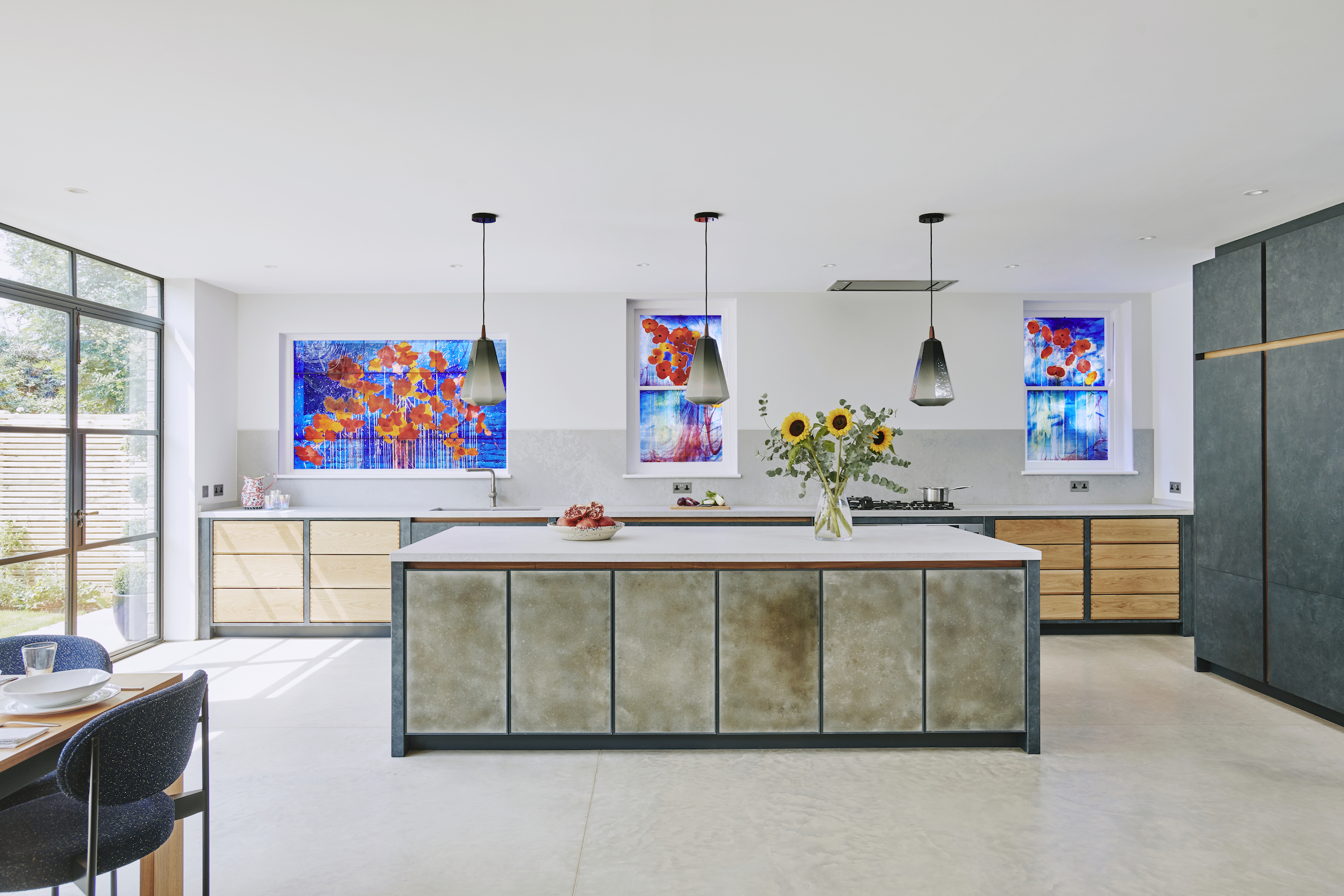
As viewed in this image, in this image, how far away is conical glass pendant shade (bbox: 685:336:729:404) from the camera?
154 inches

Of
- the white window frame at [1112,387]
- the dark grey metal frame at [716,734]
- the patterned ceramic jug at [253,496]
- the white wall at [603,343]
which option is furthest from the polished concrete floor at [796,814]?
the white wall at [603,343]

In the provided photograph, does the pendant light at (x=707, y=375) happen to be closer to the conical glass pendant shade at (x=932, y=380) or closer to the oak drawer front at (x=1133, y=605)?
the conical glass pendant shade at (x=932, y=380)

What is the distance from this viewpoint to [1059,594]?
535 centimetres

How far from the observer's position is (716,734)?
10.8 ft

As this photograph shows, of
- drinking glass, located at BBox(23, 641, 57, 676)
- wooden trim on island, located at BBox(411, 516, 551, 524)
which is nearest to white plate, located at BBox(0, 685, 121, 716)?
drinking glass, located at BBox(23, 641, 57, 676)

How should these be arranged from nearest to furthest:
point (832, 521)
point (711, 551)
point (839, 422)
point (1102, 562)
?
point (711, 551)
point (839, 422)
point (832, 521)
point (1102, 562)

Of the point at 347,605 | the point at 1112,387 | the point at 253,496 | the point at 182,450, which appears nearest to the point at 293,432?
the point at 253,496

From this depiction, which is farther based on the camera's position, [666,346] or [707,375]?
[666,346]

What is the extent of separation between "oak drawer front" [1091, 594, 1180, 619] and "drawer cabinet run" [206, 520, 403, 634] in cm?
488

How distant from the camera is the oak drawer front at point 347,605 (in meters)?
5.31

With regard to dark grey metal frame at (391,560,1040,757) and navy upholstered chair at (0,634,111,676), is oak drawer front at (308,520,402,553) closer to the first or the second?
dark grey metal frame at (391,560,1040,757)

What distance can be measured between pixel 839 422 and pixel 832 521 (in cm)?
46

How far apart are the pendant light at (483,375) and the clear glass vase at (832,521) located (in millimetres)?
1635

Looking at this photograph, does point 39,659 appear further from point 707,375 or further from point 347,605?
point 347,605
